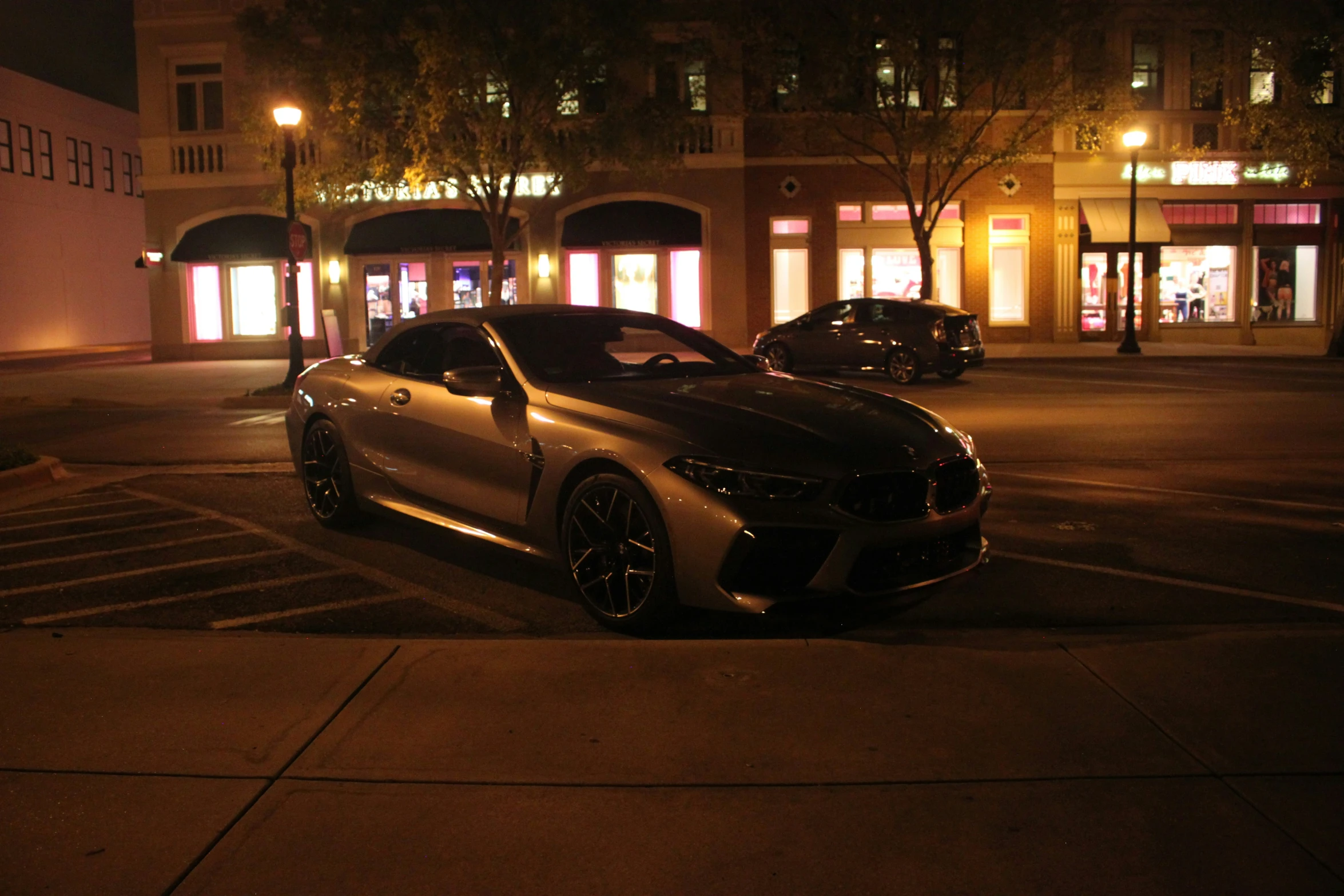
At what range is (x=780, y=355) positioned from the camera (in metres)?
22.9

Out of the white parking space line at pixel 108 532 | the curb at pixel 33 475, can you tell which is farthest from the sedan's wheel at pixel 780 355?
the white parking space line at pixel 108 532

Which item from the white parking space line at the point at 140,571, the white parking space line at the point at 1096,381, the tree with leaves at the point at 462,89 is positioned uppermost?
the tree with leaves at the point at 462,89

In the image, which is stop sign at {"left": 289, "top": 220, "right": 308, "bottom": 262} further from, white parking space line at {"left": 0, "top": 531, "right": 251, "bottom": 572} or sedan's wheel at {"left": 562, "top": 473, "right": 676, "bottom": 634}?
sedan's wheel at {"left": 562, "top": 473, "right": 676, "bottom": 634}

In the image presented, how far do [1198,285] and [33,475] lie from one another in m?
29.7

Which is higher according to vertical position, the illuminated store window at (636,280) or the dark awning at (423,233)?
the dark awning at (423,233)

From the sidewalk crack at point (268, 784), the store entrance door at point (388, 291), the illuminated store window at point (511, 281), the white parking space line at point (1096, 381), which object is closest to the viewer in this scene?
the sidewalk crack at point (268, 784)

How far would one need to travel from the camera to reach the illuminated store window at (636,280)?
3156 cm

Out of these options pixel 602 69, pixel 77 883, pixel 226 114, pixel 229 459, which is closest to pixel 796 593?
pixel 77 883

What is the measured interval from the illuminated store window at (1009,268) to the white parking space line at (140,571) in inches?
1064

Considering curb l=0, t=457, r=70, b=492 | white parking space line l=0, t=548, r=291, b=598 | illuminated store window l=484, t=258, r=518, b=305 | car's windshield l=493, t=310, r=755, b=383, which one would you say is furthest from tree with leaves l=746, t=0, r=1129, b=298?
white parking space line l=0, t=548, r=291, b=598

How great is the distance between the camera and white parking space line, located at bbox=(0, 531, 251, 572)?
291 inches

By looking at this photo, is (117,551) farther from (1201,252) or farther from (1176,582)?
(1201,252)

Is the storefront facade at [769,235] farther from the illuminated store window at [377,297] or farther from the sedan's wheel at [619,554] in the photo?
the sedan's wheel at [619,554]

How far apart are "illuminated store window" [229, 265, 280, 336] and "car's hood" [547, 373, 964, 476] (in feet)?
94.2
